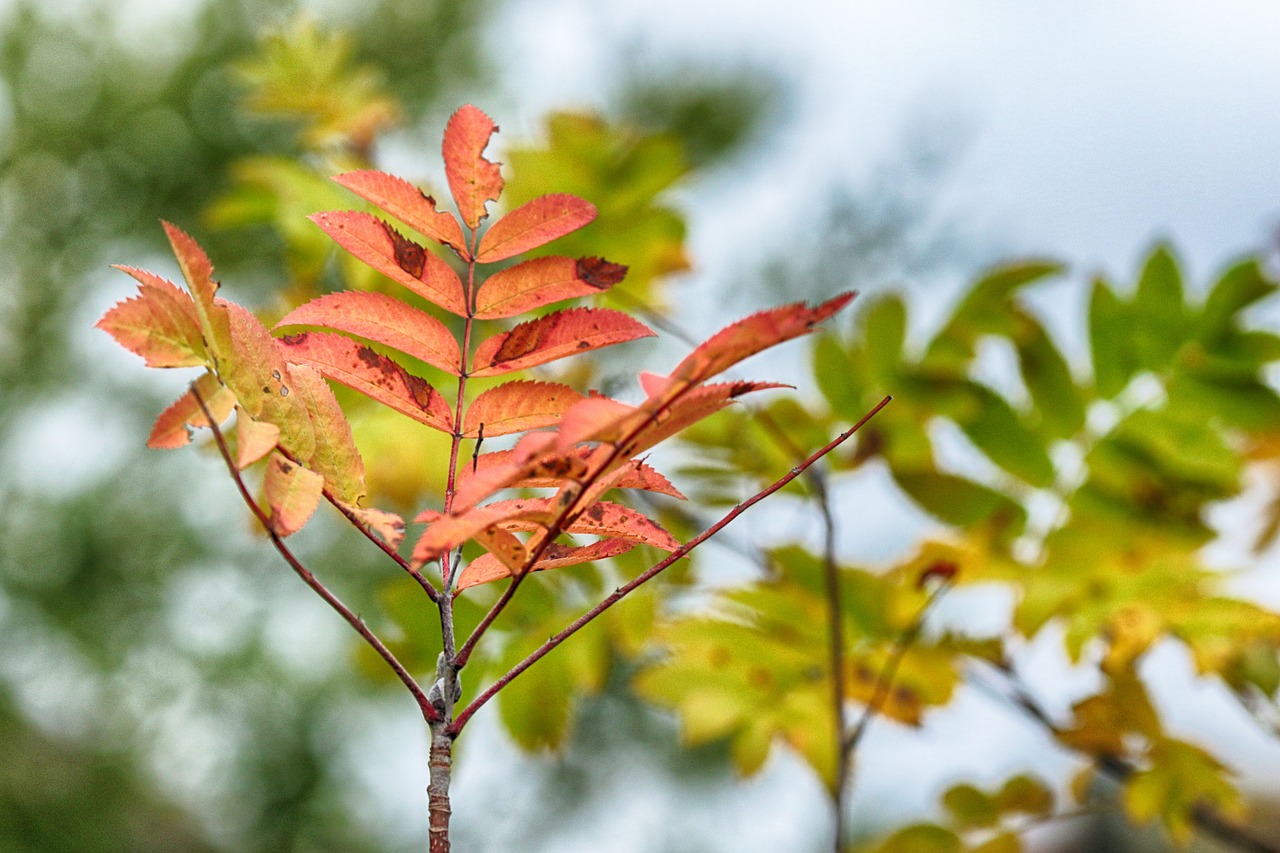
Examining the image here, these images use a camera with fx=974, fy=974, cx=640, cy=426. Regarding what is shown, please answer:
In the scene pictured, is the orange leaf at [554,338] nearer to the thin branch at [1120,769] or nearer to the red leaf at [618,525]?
the red leaf at [618,525]

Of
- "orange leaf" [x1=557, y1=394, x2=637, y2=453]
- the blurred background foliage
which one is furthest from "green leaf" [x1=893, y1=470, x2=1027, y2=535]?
"orange leaf" [x1=557, y1=394, x2=637, y2=453]

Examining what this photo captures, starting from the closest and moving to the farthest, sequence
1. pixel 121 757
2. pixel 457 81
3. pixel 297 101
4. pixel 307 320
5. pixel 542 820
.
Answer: pixel 307 320 → pixel 297 101 → pixel 542 820 → pixel 121 757 → pixel 457 81

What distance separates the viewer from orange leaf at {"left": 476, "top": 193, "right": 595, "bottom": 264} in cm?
23

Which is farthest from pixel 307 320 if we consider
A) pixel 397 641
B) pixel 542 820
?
pixel 542 820

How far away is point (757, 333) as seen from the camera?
162mm

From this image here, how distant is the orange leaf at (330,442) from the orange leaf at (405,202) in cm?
4

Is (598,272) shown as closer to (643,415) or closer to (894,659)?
(643,415)

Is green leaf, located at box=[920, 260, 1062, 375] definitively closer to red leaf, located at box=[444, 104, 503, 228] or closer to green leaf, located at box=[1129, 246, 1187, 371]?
green leaf, located at box=[1129, 246, 1187, 371]

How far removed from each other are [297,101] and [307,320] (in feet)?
2.24

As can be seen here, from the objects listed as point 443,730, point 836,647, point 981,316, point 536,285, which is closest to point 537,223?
point 536,285

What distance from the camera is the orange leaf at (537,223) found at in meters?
0.23

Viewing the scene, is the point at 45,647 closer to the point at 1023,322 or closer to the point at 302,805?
the point at 302,805

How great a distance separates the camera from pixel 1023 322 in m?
0.59

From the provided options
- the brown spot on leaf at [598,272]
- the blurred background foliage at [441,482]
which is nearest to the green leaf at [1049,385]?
the blurred background foliage at [441,482]
